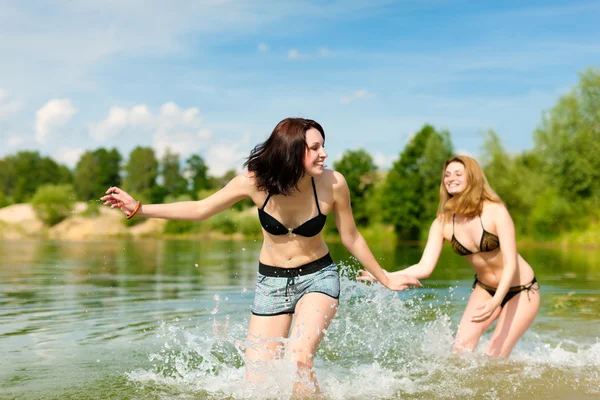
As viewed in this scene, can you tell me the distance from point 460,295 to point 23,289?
888cm

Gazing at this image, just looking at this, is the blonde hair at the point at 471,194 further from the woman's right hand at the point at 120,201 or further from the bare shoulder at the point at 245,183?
the woman's right hand at the point at 120,201

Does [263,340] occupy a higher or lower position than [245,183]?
lower

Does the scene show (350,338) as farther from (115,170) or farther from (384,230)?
(115,170)

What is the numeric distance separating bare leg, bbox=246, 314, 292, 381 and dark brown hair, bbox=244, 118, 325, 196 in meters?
1.08

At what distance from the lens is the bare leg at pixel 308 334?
490 centimetres

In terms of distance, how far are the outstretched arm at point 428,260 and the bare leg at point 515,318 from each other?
2.85 feet

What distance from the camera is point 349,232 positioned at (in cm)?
537

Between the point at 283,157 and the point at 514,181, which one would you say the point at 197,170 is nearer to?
the point at 514,181

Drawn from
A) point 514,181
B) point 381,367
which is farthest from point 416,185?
point 381,367

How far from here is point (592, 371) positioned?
6.41m

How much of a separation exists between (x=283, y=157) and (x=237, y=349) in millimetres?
1790

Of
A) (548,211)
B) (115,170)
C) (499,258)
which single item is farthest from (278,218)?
(115,170)

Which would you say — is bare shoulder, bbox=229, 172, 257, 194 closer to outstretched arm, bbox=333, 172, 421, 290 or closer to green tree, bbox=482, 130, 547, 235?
outstretched arm, bbox=333, 172, 421, 290

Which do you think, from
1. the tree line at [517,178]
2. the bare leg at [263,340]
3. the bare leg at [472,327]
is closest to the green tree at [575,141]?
the tree line at [517,178]
